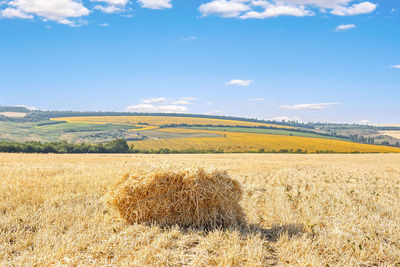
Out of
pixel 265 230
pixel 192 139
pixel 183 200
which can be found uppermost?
pixel 183 200

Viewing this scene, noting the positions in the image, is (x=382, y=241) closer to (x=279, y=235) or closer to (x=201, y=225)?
(x=279, y=235)

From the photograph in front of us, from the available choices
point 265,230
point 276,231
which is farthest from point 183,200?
point 276,231

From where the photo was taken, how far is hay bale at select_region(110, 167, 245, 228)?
726cm

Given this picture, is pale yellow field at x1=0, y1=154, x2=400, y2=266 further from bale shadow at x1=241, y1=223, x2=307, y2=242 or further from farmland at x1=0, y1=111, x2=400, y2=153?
farmland at x1=0, y1=111, x2=400, y2=153

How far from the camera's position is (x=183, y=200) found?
7.26 meters

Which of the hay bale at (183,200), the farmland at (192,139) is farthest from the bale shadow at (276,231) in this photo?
the farmland at (192,139)

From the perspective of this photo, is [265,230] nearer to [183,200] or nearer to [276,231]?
[276,231]

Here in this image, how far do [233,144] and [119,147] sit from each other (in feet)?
96.1

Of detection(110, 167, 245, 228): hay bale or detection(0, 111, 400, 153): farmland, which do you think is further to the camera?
detection(0, 111, 400, 153): farmland

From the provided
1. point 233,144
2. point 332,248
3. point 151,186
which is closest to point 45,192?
point 151,186

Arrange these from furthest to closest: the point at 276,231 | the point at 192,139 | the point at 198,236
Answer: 1. the point at 192,139
2. the point at 276,231
3. the point at 198,236

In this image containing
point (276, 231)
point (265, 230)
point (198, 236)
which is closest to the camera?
point (198, 236)

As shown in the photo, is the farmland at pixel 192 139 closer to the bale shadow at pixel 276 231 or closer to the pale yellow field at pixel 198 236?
the pale yellow field at pixel 198 236

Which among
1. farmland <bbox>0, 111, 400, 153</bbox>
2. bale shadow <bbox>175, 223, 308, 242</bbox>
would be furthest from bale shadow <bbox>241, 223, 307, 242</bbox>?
farmland <bbox>0, 111, 400, 153</bbox>
